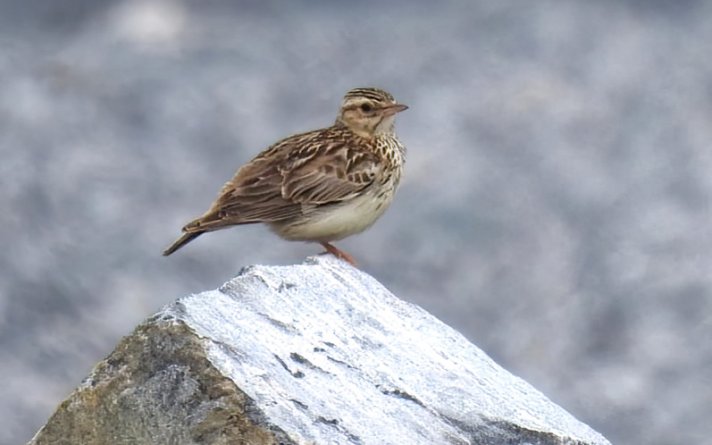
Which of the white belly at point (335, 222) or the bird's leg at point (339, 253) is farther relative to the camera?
the white belly at point (335, 222)

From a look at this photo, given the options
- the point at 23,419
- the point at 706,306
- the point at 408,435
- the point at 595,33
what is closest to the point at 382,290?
the point at 408,435

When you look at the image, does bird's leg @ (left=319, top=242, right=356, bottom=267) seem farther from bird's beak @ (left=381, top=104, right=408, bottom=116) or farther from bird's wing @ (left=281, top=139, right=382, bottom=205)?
bird's beak @ (left=381, top=104, right=408, bottom=116)

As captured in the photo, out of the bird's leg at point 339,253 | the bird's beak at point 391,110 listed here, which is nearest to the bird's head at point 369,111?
the bird's beak at point 391,110

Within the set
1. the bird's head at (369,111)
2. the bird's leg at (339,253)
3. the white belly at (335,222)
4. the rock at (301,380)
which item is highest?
the bird's head at (369,111)

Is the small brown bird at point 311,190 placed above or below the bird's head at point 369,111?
below

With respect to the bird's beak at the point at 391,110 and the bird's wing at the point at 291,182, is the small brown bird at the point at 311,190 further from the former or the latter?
the bird's beak at the point at 391,110

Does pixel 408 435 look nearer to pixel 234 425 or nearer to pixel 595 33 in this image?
pixel 234 425

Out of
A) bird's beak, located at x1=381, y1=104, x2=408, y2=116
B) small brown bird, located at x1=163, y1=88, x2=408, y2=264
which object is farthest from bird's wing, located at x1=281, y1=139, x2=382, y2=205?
bird's beak, located at x1=381, y1=104, x2=408, y2=116

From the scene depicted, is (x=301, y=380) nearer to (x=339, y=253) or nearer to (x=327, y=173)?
(x=339, y=253)
